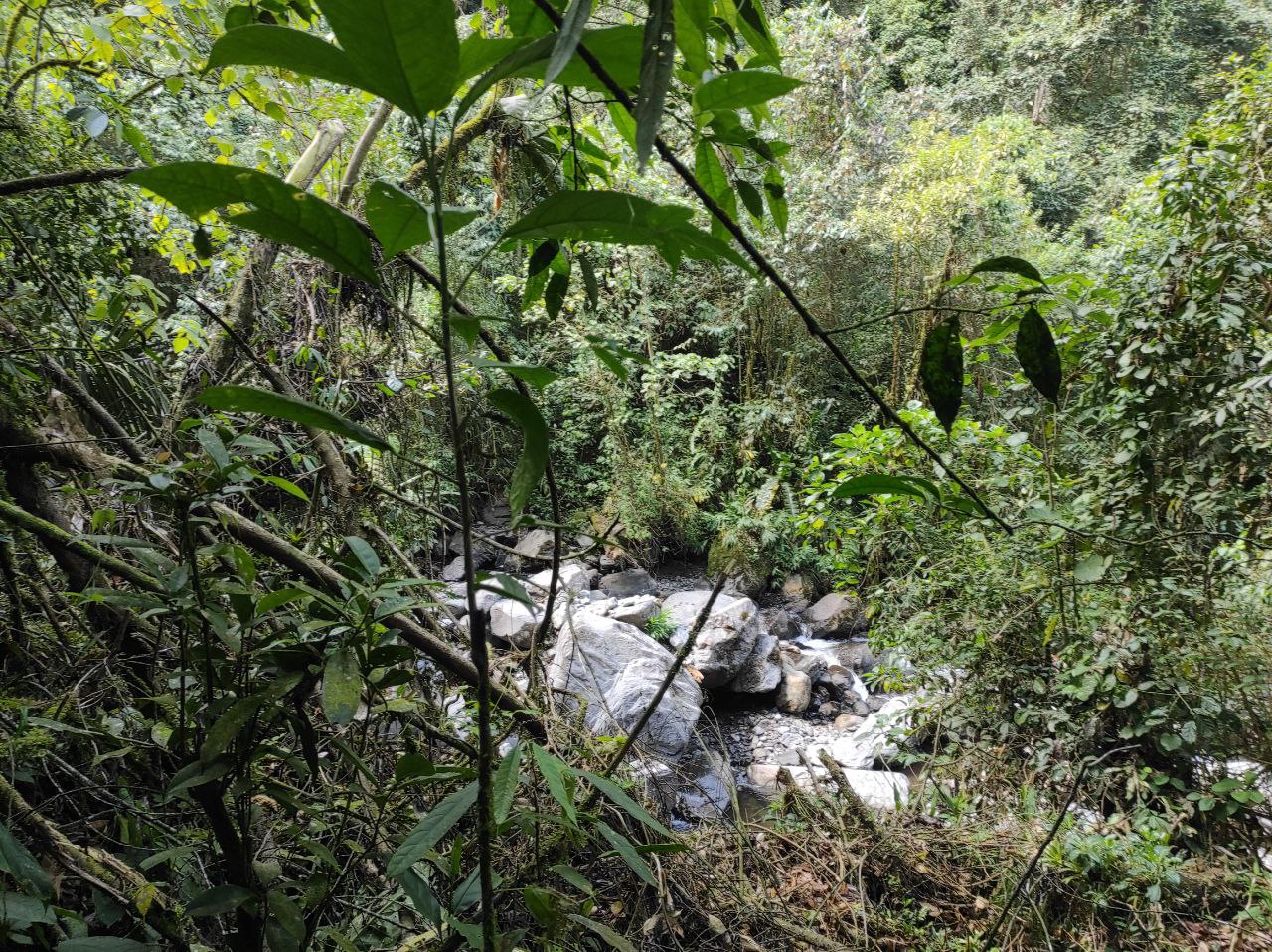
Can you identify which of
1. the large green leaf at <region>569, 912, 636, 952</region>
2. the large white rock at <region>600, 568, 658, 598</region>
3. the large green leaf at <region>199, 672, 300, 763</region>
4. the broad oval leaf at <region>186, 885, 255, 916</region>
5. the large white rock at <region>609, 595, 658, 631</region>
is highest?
the large green leaf at <region>199, 672, 300, 763</region>

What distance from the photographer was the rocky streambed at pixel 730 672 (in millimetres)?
3674

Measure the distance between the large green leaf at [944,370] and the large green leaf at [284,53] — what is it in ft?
1.32

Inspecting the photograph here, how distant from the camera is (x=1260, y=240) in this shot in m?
2.16

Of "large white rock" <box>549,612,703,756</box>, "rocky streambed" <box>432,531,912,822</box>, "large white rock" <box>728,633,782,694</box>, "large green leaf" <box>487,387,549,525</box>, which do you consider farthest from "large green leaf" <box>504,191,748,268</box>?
"large white rock" <box>728,633,782,694</box>

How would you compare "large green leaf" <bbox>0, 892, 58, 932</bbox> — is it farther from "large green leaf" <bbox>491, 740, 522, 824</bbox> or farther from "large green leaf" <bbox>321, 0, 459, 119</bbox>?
"large green leaf" <bbox>321, 0, 459, 119</bbox>

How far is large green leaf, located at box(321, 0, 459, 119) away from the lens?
1.03ft

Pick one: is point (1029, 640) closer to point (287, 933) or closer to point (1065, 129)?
point (287, 933)

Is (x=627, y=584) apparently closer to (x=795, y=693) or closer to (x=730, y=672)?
(x=730, y=672)

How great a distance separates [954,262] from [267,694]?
7.80 metres

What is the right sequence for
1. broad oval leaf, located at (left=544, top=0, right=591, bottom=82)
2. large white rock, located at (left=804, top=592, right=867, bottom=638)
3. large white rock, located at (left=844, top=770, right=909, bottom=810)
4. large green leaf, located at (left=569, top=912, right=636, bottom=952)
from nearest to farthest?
broad oval leaf, located at (left=544, top=0, right=591, bottom=82)
large green leaf, located at (left=569, top=912, right=636, bottom=952)
large white rock, located at (left=844, top=770, right=909, bottom=810)
large white rock, located at (left=804, top=592, right=867, bottom=638)

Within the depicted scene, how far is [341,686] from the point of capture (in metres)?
0.55

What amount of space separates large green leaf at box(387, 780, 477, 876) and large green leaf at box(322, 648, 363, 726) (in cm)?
11

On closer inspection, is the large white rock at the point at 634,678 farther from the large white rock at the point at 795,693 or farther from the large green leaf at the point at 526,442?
the large green leaf at the point at 526,442

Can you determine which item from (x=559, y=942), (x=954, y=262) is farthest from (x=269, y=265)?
(x=954, y=262)
